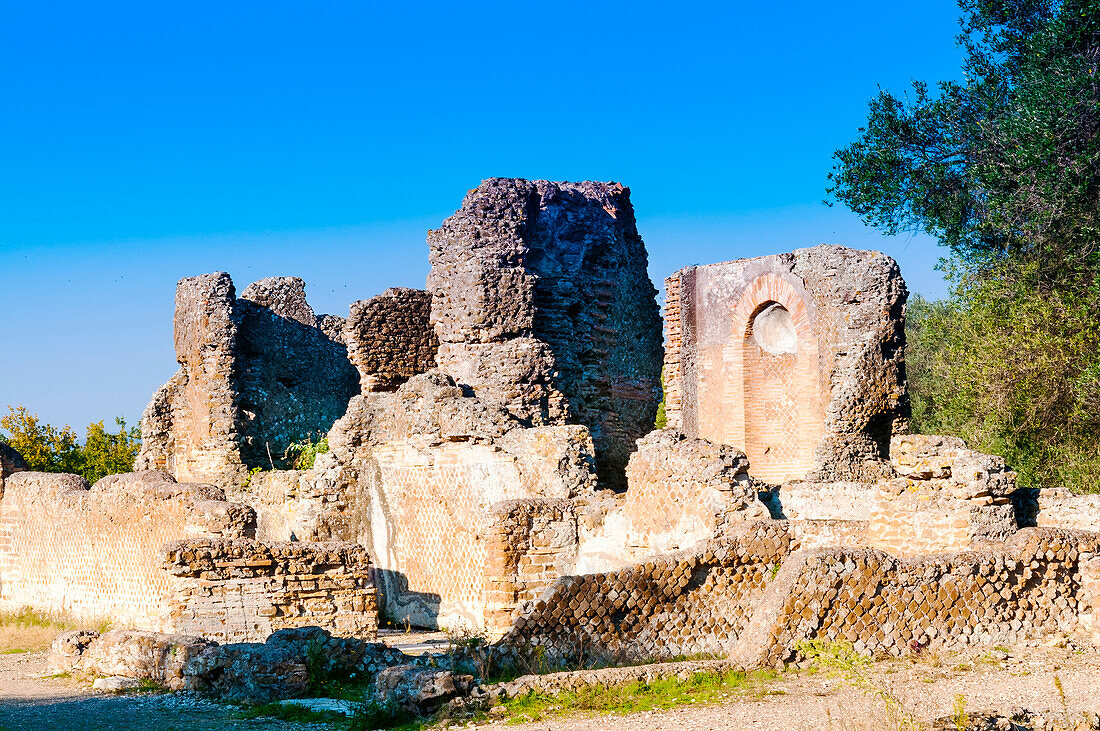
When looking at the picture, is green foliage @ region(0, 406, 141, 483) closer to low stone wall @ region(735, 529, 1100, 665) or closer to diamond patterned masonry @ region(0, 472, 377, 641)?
diamond patterned masonry @ region(0, 472, 377, 641)

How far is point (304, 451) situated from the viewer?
18.0 m

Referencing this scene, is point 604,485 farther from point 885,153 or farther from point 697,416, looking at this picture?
point 885,153

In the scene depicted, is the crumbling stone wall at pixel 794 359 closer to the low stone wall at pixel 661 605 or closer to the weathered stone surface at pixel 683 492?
the weathered stone surface at pixel 683 492

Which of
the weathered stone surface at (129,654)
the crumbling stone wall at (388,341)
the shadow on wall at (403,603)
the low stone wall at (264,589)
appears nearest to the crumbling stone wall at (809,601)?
the weathered stone surface at (129,654)

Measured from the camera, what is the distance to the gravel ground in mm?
7020

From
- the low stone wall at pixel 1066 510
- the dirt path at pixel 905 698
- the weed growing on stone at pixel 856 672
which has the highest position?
the low stone wall at pixel 1066 510

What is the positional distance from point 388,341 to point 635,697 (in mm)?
9423

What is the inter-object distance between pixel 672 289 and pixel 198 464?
7728 millimetres

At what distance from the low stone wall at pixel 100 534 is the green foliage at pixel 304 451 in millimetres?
3075

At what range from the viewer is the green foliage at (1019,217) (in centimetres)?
1440

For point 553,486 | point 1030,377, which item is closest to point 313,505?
point 553,486

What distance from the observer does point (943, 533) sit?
9867 millimetres

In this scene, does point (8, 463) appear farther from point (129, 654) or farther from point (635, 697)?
point (635, 697)

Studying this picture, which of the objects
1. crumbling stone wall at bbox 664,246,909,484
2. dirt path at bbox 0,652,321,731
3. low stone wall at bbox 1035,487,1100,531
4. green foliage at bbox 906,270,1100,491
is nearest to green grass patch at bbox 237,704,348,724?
dirt path at bbox 0,652,321,731
